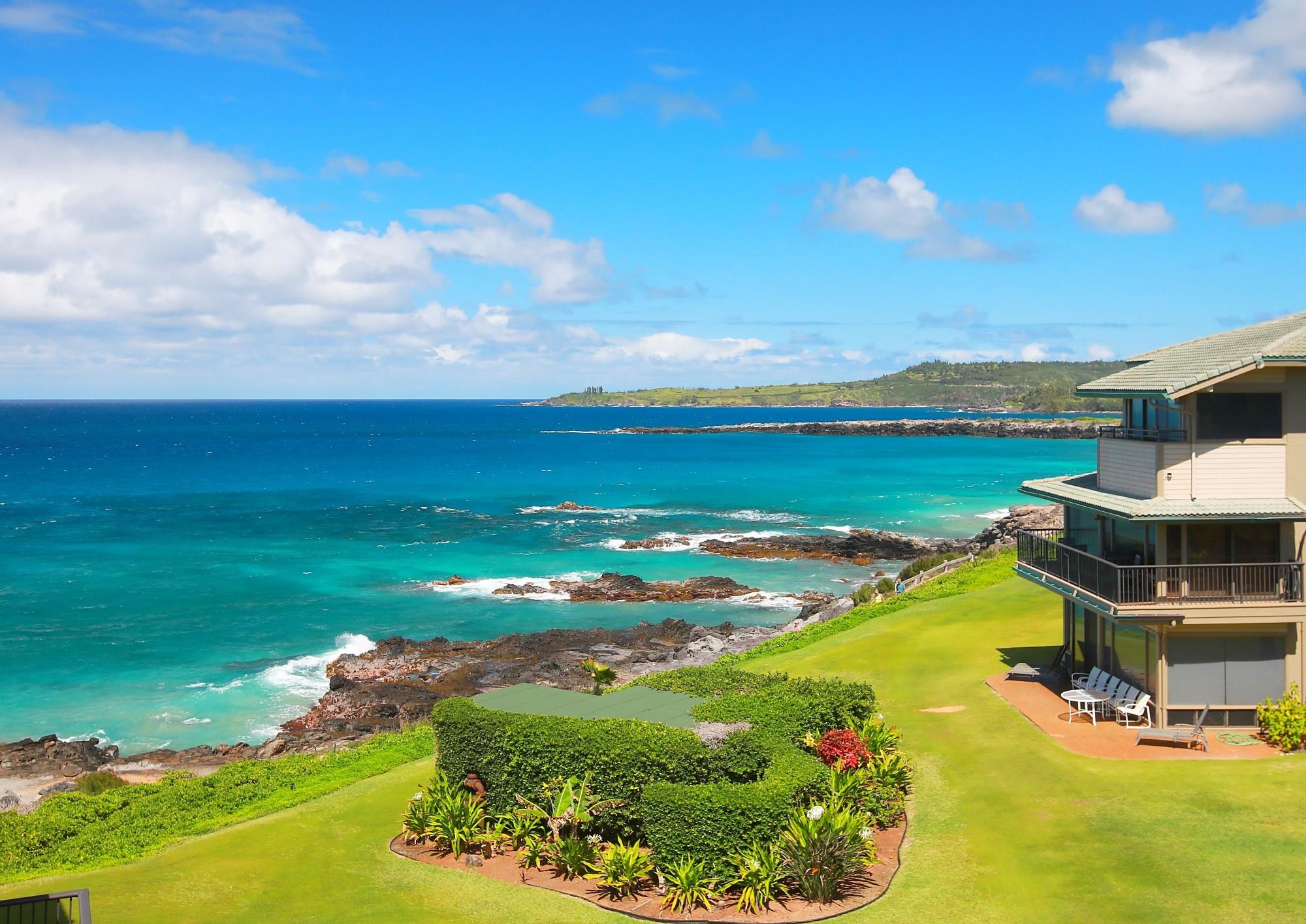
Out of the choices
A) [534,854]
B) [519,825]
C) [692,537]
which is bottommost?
[692,537]

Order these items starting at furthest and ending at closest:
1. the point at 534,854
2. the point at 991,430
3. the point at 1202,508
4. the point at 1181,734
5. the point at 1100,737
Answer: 1. the point at 991,430
2. the point at 1100,737
3. the point at 1202,508
4. the point at 1181,734
5. the point at 534,854

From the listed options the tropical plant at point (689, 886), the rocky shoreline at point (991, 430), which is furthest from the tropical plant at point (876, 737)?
the rocky shoreline at point (991, 430)

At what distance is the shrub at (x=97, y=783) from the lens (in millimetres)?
22844

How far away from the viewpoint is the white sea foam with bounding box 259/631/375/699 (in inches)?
1407

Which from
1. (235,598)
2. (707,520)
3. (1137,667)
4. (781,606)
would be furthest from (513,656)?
(707,520)

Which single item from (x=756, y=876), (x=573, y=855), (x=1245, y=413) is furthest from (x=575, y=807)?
(x=1245, y=413)

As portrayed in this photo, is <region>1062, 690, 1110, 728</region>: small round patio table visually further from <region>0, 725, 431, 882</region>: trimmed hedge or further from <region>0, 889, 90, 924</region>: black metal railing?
<region>0, 889, 90, 924</region>: black metal railing

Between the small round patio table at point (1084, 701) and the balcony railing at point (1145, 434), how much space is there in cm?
522

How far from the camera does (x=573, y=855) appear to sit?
47.5 feet

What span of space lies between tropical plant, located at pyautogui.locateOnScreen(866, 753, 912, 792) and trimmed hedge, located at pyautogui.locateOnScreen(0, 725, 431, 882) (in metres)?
10.3

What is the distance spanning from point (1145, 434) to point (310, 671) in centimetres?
3041

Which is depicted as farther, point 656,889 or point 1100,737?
point 1100,737

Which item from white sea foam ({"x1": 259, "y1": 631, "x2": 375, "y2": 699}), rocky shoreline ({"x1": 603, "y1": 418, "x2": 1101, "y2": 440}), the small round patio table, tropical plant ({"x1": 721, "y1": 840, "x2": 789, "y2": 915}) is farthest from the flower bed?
rocky shoreline ({"x1": 603, "y1": 418, "x2": 1101, "y2": 440})

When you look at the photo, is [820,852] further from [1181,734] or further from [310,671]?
[310,671]
